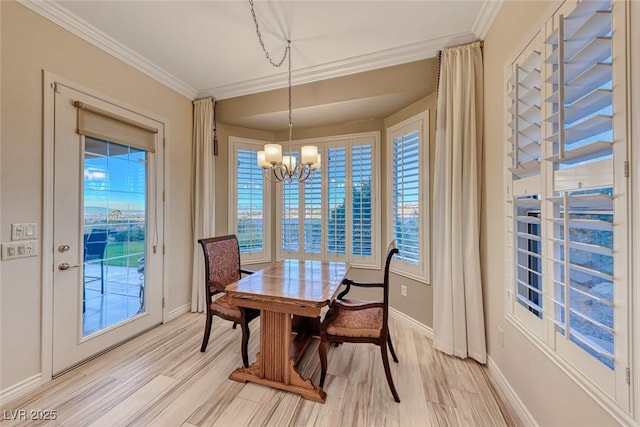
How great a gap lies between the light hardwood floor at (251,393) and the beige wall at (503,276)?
0.30 metres

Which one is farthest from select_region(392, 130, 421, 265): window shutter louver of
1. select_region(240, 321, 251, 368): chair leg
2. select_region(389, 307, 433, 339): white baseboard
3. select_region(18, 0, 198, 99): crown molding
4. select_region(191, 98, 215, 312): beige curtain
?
select_region(18, 0, 198, 99): crown molding

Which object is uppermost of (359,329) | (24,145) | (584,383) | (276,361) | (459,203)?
(24,145)

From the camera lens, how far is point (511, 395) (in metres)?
1.72

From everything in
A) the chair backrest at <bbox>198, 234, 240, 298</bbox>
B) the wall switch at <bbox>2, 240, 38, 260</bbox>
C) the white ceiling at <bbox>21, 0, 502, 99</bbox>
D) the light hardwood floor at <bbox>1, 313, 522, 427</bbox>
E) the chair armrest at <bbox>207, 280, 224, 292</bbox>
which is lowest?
the light hardwood floor at <bbox>1, 313, 522, 427</bbox>

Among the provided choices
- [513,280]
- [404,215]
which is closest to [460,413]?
[513,280]

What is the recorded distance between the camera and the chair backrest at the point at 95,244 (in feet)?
7.41

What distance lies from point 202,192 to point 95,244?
4.10 ft

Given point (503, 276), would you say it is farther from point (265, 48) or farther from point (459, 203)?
point (265, 48)

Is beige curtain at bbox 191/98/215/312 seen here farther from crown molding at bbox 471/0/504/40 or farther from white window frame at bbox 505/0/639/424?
white window frame at bbox 505/0/639/424

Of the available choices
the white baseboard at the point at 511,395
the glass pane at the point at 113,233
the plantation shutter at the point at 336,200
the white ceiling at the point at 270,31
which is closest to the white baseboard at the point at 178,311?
the glass pane at the point at 113,233

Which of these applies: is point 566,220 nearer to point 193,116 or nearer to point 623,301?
A: point 623,301

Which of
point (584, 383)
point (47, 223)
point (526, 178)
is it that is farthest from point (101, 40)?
point (584, 383)

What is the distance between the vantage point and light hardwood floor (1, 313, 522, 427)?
1.63 meters

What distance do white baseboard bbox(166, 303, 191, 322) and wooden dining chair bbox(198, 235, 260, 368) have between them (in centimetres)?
84
